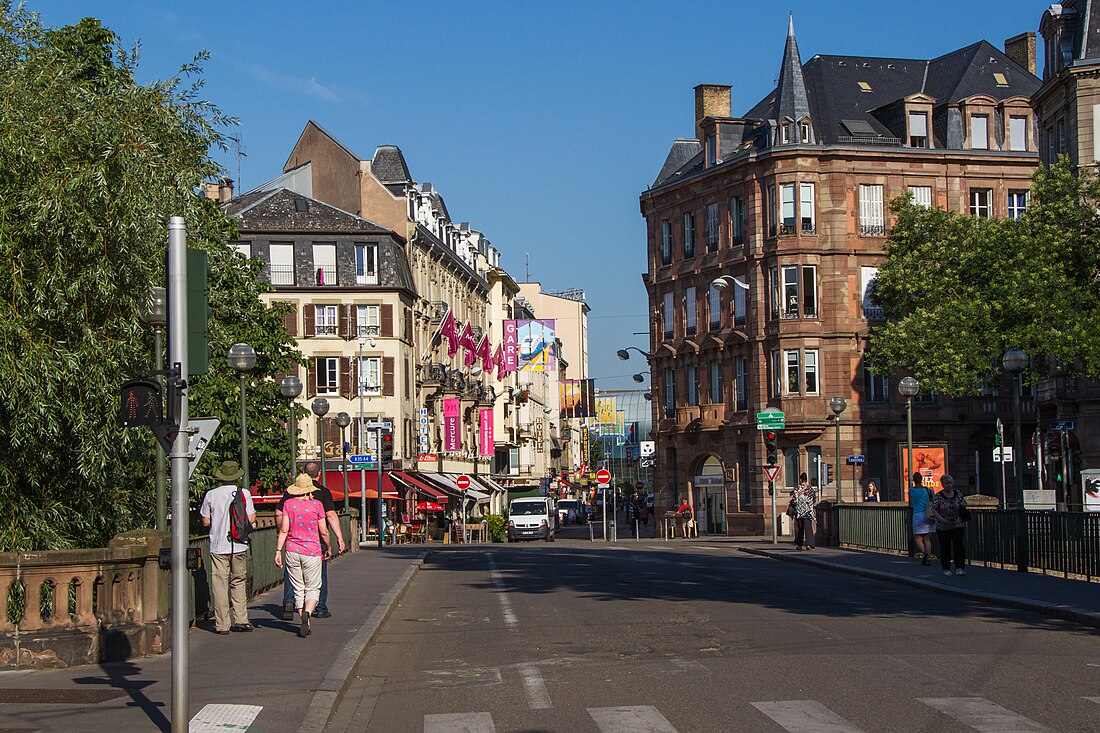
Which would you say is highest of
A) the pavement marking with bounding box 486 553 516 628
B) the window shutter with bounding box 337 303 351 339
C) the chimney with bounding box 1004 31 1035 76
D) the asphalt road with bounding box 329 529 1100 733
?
the chimney with bounding box 1004 31 1035 76

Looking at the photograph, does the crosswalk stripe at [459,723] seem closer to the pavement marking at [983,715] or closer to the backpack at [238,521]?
the pavement marking at [983,715]

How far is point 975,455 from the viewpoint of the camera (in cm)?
6281

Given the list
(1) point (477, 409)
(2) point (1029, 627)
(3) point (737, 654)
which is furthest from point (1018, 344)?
(1) point (477, 409)

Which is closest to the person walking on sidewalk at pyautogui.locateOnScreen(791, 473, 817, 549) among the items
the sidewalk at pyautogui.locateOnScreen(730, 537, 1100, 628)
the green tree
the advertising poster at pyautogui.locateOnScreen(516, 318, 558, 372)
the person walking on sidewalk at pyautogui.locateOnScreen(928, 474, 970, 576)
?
the sidewalk at pyautogui.locateOnScreen(730, 537, 1100, 628)

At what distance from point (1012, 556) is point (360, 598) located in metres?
11.6

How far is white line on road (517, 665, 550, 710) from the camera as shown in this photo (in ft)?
36.8

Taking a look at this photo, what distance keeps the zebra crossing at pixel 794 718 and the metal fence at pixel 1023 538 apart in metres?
12.1

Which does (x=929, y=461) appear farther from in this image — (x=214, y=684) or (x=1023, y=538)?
(x=214, y=684)

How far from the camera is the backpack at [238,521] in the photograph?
16.5 meters

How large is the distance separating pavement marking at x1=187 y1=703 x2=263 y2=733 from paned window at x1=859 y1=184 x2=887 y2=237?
5472 cm

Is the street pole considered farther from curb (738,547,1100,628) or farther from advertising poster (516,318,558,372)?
advertising poster (516,318,558,372)

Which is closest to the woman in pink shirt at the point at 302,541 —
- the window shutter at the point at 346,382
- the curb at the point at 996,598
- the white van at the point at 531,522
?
the curb at the point at 996,598

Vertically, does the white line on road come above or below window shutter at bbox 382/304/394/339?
below

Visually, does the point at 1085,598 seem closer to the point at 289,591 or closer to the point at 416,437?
the point at 289,591
